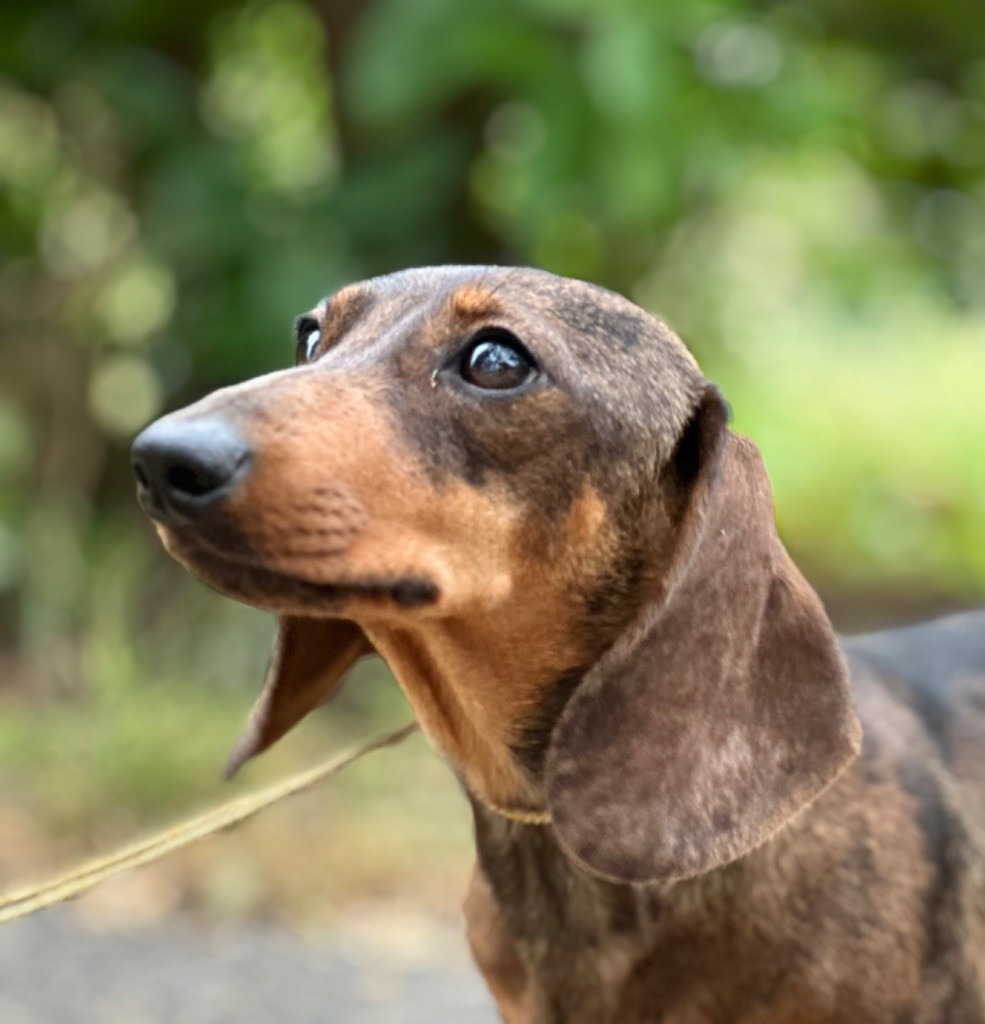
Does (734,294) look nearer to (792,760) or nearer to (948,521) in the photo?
(948,521)

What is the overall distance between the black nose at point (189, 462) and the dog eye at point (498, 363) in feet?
1.53

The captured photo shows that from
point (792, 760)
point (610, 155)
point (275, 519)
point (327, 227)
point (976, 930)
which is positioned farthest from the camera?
point (327, 227)

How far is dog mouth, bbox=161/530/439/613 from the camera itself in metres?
1.91

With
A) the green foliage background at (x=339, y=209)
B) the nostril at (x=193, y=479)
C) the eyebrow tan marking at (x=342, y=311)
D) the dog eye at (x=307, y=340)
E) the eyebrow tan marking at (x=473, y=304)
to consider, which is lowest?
the green foliage background at (x=339, y=209)

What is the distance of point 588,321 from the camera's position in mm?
2316

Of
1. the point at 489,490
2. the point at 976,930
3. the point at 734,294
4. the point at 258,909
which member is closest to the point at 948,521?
the point at 734,294

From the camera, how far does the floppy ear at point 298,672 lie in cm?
254

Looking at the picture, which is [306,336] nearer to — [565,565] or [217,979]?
[565,565]

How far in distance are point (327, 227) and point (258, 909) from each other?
246cm

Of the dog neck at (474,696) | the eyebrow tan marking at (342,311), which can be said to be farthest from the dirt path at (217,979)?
the eyebrow tan marking at (342,311)

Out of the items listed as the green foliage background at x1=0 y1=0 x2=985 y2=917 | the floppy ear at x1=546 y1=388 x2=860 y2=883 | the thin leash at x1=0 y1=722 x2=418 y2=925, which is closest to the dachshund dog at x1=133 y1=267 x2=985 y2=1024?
the floppy ear at x1=546 y1=388 x2=860 y2=883

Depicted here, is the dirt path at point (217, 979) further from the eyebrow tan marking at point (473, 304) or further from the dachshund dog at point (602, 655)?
the eyebrow tan marking at point (473, 304)

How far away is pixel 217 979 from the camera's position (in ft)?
14.1

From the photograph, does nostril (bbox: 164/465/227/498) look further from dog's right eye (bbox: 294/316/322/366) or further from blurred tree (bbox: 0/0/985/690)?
blurred tree (bbox: 0/0/985/690)
